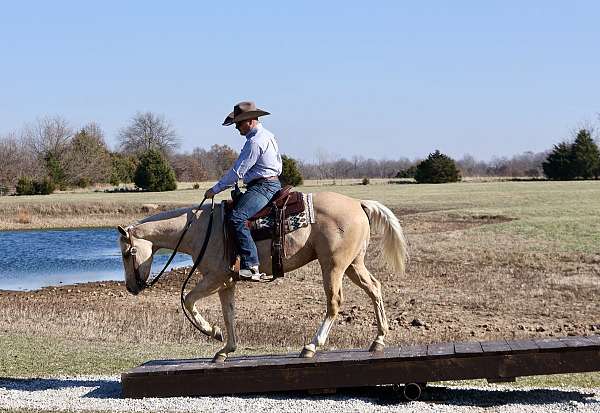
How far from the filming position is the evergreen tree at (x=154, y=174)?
244 feet

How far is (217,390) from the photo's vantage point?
364 inches

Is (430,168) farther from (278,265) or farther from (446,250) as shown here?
(278,265)

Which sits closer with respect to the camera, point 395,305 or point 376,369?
point 376,369

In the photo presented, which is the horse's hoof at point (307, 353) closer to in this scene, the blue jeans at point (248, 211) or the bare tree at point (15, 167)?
the blue jeans at point (248, 211)

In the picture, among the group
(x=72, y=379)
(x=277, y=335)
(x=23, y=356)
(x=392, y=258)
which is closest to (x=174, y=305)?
(x=277, y=335)

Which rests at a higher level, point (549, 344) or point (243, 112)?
point (243, 112)

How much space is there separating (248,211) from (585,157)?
73.5m

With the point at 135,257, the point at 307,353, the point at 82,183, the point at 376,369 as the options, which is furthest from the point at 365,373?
the point at 82,183

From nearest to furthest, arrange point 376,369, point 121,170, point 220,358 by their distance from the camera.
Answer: point 376,369
point 220,358
point 121,170

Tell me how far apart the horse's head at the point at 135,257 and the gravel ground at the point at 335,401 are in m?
1.30

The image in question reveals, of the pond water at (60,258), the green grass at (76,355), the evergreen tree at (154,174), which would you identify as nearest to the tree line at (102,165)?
the evergreen tree at (154,174)

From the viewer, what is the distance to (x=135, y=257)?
989cm

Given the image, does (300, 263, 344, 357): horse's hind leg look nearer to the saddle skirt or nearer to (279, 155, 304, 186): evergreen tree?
the saddle skirt

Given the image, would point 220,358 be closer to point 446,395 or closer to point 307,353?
point 307,353
